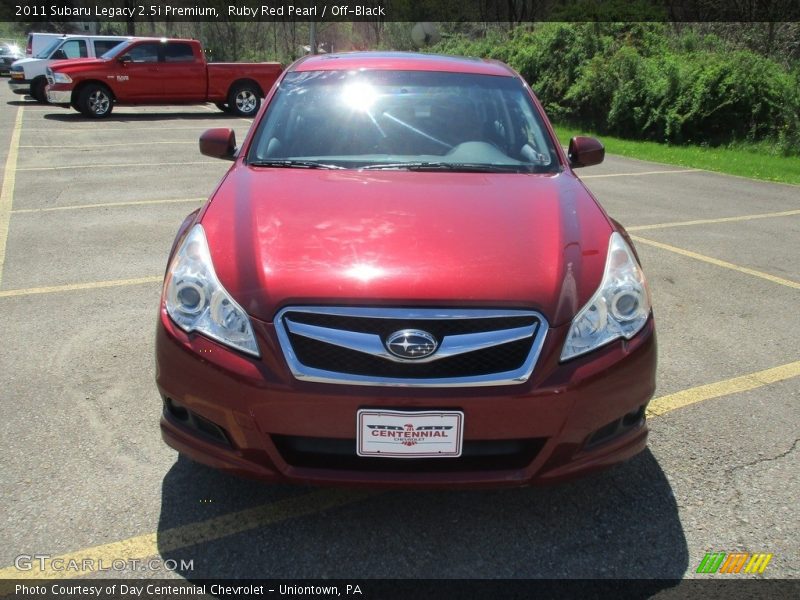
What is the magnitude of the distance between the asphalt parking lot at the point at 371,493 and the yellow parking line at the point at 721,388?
0.04 feet

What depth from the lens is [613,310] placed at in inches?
97.3

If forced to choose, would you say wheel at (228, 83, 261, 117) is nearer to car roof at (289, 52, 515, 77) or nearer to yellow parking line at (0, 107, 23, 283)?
yellow parking line at (0, 107, 23, 283)

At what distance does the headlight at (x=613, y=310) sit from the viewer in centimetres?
236

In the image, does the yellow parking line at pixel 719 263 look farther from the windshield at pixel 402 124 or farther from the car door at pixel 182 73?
the car door at pixel 182 73

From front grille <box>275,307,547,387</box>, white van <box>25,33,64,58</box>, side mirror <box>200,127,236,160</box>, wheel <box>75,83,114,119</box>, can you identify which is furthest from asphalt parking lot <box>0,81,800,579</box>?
white van <box>25,33,64,58</box>

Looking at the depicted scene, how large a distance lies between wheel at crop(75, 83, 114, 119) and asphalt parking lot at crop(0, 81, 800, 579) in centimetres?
1296

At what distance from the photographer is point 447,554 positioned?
2467 millimetres

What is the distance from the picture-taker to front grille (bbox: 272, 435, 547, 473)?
7.54 ft

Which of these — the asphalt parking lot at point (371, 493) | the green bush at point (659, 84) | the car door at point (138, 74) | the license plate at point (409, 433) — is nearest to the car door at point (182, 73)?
the car door at point (138, 74)

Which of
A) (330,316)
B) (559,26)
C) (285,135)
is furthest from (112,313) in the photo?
(559,26)

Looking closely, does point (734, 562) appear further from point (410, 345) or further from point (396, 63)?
point (396, 63)

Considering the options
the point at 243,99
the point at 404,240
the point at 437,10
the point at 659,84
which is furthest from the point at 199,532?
the point at 437,10

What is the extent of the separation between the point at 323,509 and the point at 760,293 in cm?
405

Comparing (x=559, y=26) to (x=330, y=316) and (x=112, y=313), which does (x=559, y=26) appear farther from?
(x=330, y=316)
